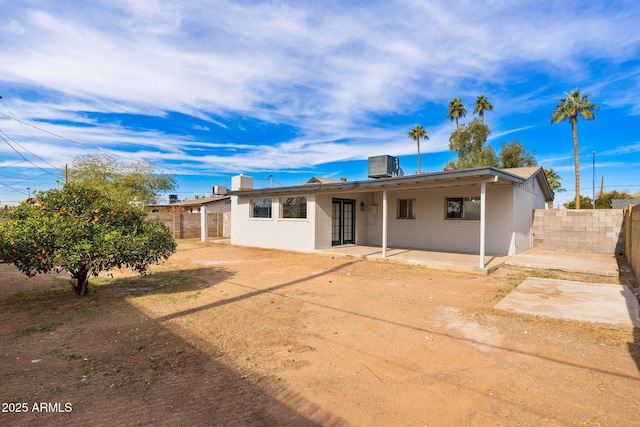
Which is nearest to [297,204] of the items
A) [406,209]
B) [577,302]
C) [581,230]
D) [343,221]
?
[343,221]

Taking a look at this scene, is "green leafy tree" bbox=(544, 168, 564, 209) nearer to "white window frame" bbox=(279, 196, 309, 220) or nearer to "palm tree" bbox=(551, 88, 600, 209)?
"palm tree" bbox=(551, 88, 600, 209)

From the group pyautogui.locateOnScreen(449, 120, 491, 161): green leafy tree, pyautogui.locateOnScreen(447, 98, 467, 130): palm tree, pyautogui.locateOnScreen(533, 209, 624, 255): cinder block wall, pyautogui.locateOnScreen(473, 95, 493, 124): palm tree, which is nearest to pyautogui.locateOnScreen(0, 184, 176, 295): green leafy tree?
pyautogui.locateOnScreen(533, 209, 624, 255): cinder block wall

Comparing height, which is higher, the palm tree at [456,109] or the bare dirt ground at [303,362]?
the palm tree at [456,109]

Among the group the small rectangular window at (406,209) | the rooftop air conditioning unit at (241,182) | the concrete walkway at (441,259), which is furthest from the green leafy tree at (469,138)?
the rooftop air conditioning unit at (241,182)

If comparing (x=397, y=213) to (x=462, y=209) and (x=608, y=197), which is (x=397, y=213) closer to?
(x=462, y=209)

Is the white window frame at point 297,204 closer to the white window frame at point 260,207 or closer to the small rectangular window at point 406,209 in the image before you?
the white window frame at point 260,207

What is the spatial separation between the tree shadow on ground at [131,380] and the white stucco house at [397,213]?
736 cm

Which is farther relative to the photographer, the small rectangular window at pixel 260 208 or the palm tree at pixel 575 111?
the palm tree at pixel 575 111

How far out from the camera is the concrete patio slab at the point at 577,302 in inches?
175

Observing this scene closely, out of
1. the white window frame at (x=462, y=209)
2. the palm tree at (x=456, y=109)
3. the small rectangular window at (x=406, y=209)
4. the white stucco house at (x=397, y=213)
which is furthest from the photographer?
the palm tree at (x=456, y=109)

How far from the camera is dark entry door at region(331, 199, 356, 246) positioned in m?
13.0

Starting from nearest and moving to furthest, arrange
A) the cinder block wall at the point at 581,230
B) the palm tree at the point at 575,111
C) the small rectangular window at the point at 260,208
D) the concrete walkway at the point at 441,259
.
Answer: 1. the concrete walkway at the point at 441,259
2. the cinder block wall at the point at 581,230
3. the small rectangular window at the point at 260,208
4. the palm tree at the point at 575,111

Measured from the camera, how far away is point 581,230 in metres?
11.8

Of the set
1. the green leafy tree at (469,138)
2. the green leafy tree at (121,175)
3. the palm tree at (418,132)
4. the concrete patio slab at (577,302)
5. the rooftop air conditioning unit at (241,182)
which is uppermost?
the palm tree at (418,132)
